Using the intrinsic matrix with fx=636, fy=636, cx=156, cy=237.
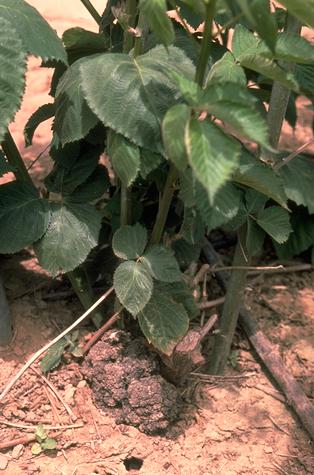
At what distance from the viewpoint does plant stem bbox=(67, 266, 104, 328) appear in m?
1.83

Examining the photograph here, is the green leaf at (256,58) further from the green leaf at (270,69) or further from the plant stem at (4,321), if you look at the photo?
the plant stem at (4,321)

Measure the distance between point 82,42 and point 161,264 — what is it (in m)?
0.56

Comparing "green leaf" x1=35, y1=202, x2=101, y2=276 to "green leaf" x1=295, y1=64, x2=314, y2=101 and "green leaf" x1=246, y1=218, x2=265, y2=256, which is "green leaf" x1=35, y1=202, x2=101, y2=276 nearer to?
"green leaf" x1=246, y1=218, x2=265, y2=256

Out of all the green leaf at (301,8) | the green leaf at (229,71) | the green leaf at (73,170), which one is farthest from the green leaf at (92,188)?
the green leaf at (301,8)

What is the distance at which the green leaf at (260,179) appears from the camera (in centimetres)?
131

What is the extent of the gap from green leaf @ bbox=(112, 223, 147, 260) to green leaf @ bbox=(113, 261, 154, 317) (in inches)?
1.1

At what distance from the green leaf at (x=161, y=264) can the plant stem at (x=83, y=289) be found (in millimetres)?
347

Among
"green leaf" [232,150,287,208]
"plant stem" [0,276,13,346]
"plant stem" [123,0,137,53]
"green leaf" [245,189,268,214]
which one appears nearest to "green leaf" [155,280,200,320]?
"green leaf" [245,189,268,214]

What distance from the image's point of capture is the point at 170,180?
4.58ft

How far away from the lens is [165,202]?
1.48 metres

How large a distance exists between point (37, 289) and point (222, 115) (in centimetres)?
116

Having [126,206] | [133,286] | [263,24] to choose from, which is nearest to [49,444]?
Result: [133,286]

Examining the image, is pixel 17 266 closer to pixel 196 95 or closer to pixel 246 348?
pixel 246 348

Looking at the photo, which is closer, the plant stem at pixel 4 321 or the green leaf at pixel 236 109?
the green leaf at pixel 236 109
